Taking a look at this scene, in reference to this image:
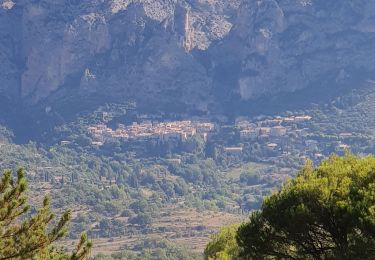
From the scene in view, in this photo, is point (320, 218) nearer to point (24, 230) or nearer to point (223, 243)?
point (24, 230)

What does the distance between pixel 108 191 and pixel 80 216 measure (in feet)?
82.3

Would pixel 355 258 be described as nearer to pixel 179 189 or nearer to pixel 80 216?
pixel 80 216

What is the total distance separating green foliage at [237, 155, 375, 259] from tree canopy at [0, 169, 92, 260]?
4545 mm

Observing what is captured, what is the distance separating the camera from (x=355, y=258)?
49.9ft

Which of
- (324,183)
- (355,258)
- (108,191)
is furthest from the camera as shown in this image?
(108,191)

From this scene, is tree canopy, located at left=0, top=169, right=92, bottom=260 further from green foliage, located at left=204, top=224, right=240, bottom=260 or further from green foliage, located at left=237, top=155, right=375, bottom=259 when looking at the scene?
green foliage, located at left=204, top=224, right=240, bottom=260

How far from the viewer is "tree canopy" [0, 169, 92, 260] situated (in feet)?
55.7

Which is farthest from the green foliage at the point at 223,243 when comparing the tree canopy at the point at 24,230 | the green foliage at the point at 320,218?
the tree canopy at the point at 24,230

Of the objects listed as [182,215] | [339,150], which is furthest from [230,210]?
[339,150]

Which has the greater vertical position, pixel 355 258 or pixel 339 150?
pixel 339 150

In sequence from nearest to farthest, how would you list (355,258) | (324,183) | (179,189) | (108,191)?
(355,258), (324,183), (108,191), (179,189)

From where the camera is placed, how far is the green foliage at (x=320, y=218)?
15.3 meters

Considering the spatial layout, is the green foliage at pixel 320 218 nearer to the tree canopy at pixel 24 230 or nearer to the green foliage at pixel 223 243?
the tree canopy at pixel 24 230

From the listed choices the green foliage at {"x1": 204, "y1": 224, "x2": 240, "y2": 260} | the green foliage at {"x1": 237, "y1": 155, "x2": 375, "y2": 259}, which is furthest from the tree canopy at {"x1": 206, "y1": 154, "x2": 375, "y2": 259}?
the green foliage at {"x1": 204, "y1": 224, "x2": 240, "y2": 260}
